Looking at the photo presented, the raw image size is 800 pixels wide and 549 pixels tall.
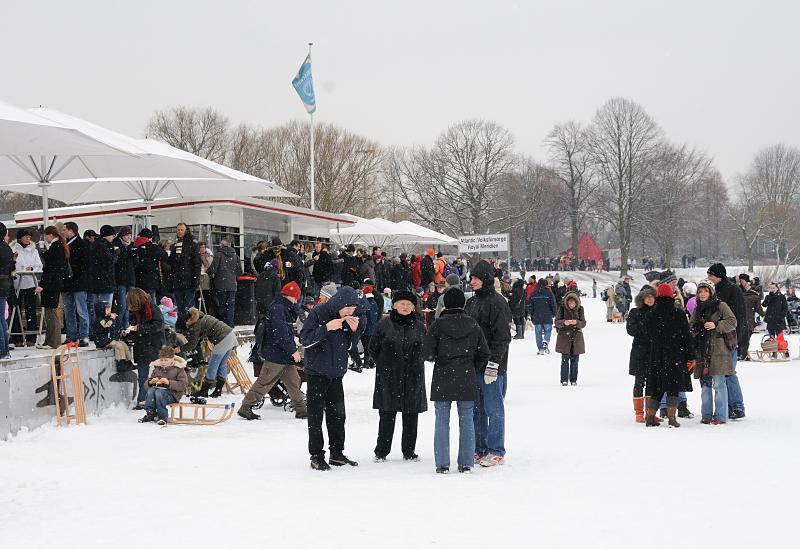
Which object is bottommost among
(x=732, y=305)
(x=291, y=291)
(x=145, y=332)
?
(x=145, y=332)

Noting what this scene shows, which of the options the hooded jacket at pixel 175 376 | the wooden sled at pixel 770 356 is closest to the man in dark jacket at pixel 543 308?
the wooden sled at pixel 770 356

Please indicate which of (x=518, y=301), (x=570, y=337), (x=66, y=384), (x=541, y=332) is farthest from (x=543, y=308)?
(x=66, y=384)

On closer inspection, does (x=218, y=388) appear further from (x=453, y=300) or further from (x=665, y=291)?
(x=665, y=291)

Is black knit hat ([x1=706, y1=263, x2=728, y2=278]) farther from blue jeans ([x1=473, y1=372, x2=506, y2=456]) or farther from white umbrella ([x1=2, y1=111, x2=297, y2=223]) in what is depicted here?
white umbrella ([x1=2, y1=111, x2=297, y2=223])

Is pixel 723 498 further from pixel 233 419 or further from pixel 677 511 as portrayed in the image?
pixel 233 419

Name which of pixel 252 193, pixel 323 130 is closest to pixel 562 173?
pixel 323 130

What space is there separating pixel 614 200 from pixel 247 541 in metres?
63.8

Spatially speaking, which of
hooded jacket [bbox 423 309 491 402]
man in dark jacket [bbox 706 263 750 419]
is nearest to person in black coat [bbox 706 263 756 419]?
man in dark jacket [bbox 706 263 750 419]

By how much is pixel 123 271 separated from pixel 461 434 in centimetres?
703

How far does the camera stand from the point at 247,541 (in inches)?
213

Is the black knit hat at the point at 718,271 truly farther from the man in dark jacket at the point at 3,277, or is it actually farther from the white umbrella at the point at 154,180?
the man in dark jacket at the point at 3,277

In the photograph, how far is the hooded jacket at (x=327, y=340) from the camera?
786cm

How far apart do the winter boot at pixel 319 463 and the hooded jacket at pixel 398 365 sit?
0.65 metres

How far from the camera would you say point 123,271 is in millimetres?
12805
